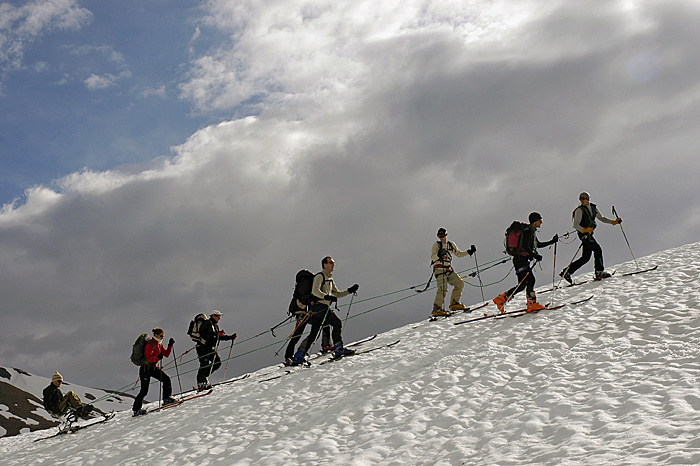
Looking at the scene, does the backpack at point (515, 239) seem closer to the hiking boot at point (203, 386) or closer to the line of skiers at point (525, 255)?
the line of skiers at point (525, 255)

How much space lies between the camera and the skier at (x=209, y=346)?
48.9 feet

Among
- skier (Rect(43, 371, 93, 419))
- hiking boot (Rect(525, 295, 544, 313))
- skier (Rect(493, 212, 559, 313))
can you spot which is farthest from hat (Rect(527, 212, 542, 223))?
skier (Rect(43, 371, 93, 419))

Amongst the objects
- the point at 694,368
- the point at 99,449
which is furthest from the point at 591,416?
the point at 99,449

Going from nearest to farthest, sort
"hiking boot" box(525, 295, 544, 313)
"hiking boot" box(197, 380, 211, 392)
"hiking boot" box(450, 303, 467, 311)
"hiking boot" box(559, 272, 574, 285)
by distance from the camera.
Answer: "hiking boot" box(525, 295, 544, 313) → "hiking boot" box(197, 380, 211, 392) → "hiking boot" box(559, 272, 574, 285) → "hiking boot" box(450, 303, 467, 311)

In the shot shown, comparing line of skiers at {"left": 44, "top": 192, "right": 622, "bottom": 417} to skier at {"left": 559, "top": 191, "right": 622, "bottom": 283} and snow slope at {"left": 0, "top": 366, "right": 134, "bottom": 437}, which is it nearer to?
skier at {"left": 559, "top": 191, "right": 622, "bottom": 283}

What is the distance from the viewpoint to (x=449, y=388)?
8.52m

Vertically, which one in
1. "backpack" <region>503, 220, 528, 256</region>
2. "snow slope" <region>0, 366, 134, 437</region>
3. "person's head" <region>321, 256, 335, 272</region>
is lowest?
"snow slope" <region>0, 366, 134, 437</region>

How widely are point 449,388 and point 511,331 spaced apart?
2995 mm

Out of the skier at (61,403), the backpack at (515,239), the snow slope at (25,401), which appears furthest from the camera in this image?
the snow slope at (25,401)

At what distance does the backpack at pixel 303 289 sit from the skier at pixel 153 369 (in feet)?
10.1

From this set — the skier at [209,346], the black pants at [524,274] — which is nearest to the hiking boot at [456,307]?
the black pants at [524,274]

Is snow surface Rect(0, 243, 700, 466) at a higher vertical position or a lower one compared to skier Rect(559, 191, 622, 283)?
lower

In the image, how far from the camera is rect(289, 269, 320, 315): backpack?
13062 millimetres

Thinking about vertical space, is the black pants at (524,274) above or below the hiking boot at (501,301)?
above
